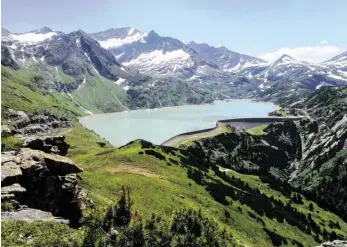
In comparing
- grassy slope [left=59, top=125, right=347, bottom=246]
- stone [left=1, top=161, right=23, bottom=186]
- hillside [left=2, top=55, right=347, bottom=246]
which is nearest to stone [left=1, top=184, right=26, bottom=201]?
hillside [left=2, top=55, right=347, bottom=246]

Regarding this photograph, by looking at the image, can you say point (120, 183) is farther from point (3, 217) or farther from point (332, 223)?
point (332, 223)

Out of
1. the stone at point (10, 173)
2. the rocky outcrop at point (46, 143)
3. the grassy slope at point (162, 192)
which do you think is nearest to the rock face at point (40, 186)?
the stone at point (10, 173)

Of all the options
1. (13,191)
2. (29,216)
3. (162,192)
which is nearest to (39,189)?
(13,191)

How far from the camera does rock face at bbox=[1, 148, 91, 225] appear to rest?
4131 cm

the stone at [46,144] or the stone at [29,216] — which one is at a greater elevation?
the stone at [46,144]

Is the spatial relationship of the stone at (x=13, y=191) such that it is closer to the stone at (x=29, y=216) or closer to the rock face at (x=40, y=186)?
the rock face at (x=40, y=186)

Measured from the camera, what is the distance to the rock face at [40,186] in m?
41.3

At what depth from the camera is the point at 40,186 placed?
44344 mm

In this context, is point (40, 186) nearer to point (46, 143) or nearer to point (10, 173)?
point (10, 173)

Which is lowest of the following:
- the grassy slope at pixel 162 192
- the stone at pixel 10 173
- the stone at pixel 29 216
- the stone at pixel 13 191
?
the grassy slope at pixel 162 192

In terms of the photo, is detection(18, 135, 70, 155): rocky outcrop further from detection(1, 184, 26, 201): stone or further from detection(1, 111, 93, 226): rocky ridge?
detection(1, 184, 26, 201): stone

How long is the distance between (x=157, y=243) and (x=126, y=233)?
3.15m

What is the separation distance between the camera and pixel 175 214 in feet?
145

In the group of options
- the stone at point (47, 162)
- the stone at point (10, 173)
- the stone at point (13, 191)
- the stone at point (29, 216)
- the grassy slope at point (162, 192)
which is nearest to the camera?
the stone at point (29, 216)
